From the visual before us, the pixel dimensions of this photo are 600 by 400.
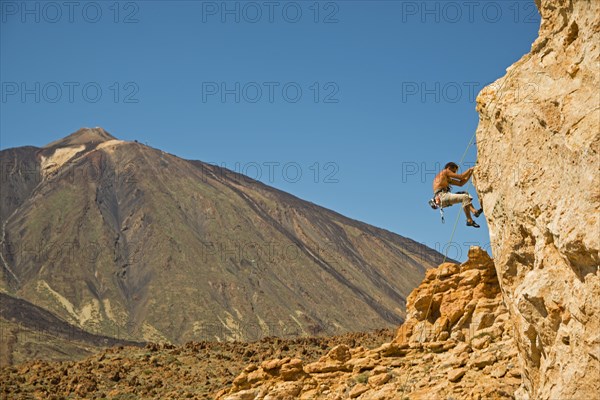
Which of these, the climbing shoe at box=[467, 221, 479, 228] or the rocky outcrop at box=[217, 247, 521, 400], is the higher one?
the climbing shoe at box=[467, 221, 479, 228]

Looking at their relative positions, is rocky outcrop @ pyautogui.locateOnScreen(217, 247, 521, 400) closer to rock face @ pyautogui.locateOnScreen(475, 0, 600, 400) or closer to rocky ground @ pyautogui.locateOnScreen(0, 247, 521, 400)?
rocky ground @ pyautogui.locateOnScreen(0, 247, 521, 400)

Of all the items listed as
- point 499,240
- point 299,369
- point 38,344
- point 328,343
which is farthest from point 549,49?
point 38,344

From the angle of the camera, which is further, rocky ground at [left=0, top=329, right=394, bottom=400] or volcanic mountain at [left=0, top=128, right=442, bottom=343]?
volcanic mountain at [left=0, top=128, right=442, bottom=343]

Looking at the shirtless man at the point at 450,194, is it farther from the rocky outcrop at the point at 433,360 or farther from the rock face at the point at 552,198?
the rock face at the point at 552,198

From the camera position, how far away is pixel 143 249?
6683 inches

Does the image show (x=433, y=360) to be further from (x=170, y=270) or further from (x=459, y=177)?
(x=170, y=270)

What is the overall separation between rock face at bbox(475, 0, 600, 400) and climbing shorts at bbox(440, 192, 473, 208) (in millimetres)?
4434

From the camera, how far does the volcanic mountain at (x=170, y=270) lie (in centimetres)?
13925

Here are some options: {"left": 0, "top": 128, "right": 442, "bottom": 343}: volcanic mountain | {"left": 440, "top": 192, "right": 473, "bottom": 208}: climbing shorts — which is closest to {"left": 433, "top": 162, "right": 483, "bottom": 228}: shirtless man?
{"left": 440, "top": 192, "right": 473, "bottom": 208}: climbing shorts

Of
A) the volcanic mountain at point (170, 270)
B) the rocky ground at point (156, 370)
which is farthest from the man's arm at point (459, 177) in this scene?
the volcanic mountain at point (170, 270)

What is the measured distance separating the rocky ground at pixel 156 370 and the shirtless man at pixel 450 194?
17.9 m

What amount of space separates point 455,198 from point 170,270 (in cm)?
14639

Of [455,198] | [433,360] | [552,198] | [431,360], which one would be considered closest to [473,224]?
[455,198]

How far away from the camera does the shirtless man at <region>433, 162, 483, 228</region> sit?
547 inches
